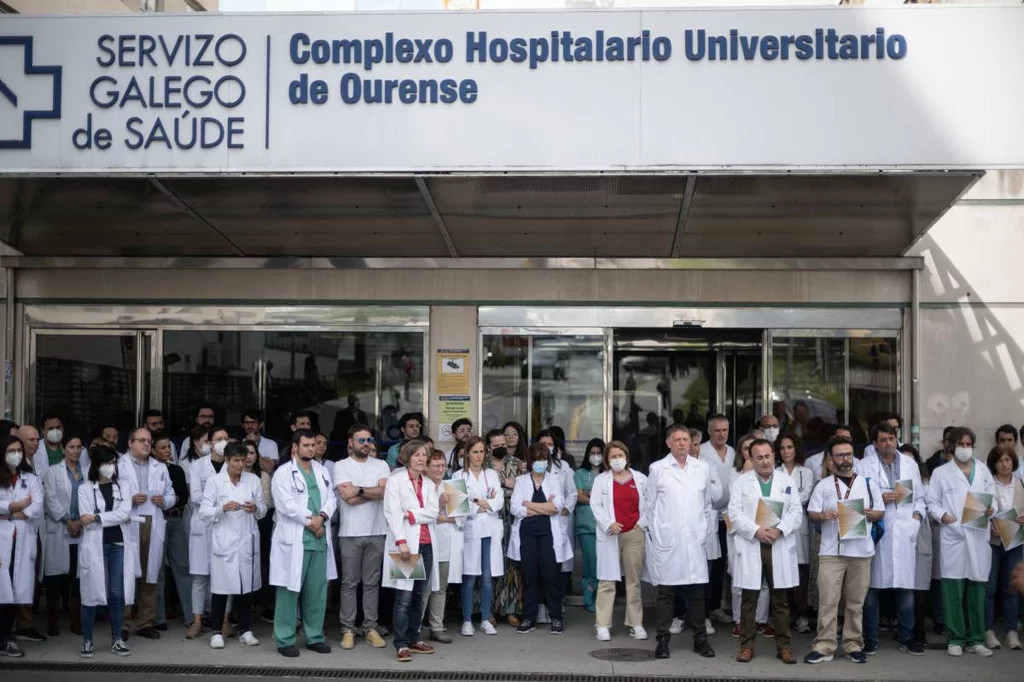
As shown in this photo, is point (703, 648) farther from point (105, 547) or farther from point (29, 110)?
point (29, 110)

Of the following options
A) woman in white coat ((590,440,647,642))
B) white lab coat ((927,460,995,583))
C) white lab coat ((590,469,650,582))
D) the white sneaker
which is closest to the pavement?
the white sneaker

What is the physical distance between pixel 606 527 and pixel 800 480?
1787 millimetres

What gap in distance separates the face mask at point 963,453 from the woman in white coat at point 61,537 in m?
7.63

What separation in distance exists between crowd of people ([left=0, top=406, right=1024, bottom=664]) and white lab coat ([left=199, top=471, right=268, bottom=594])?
0.8 inches

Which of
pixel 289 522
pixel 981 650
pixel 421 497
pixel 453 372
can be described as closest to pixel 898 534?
pixel 981 650

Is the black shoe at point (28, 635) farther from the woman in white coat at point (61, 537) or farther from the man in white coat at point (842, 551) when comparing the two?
the man in white coat at point (842, 551)

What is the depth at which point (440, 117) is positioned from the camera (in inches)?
421

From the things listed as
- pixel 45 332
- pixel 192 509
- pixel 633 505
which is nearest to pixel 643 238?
pixel 633 505

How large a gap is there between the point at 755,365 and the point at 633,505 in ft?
12.1

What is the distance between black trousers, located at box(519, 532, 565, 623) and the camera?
37.0 ft

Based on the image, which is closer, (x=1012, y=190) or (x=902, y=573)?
→ (x=902, y=573)

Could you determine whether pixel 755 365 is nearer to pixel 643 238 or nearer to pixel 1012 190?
pixel 643 238

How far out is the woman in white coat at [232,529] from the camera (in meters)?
10.3

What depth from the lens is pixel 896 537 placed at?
10195mm
